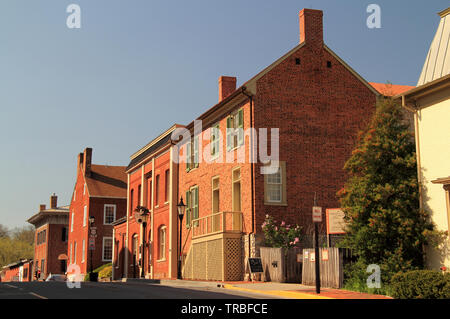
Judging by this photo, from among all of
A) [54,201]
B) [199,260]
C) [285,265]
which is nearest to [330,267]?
[285,265]

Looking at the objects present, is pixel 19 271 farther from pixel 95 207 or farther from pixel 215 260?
pixel 215 260

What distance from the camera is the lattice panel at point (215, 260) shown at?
27.5 meters

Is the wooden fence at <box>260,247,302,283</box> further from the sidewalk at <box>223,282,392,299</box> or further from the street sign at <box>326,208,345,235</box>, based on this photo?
the sidewalk at <box>223,282,392,299</box>

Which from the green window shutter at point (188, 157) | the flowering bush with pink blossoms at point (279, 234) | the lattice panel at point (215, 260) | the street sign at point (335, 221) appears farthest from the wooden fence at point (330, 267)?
the green window shutter at point (188, 157)

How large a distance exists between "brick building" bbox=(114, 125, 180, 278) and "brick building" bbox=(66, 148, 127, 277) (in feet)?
27.2

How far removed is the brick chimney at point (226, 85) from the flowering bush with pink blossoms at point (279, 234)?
1158 cm

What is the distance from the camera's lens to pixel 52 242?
71.7m

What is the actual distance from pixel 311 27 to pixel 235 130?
20.5 ft

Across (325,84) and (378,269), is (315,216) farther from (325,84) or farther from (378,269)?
(325,84)

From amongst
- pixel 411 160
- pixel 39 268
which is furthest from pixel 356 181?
pixel 39 268

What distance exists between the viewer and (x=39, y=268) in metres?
74.4

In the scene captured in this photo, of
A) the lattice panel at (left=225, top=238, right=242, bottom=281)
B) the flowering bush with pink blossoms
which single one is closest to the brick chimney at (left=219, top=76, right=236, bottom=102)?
the lattice panel at (left=225, top=238, right=242, bottom=281)

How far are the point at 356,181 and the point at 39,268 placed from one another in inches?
2423

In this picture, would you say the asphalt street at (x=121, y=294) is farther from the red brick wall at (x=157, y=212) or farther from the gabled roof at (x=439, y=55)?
the red brick wall at (x=157, y=212)
